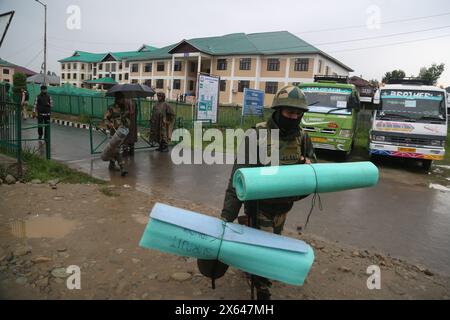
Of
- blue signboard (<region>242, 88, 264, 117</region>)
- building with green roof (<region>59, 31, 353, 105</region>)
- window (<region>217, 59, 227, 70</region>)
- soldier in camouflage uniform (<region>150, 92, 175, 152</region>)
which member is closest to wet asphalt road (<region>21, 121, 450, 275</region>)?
soldier in camouflage uniform (<region>150, 92, 175, 152</region>)

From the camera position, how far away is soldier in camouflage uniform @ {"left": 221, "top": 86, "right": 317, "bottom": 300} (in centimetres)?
248

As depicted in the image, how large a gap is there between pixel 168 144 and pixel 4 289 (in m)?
7.45

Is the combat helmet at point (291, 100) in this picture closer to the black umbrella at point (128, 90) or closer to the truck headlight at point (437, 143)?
the black umbrella at point (128, 90)

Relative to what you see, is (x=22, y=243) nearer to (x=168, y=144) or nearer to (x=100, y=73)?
(x=168, y=144)

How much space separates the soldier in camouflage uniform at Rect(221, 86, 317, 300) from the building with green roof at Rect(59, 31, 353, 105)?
30202mm

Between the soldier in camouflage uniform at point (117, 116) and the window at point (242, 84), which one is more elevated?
the window at point (242, 84)

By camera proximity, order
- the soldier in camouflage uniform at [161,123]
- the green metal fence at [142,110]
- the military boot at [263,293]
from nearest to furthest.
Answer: the military boot at [263,293], the soldier in camouflage uniform at [161,123], the green metal fence at [142,110]

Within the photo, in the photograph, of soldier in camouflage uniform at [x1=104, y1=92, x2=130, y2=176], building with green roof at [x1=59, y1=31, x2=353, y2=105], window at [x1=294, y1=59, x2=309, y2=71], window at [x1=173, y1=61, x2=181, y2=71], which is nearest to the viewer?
soldier in camouflage uniform at [x1=104, y1=92, x2=130, y2=176]

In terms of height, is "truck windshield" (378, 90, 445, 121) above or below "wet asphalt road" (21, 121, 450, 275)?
above

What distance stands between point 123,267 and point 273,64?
110ft

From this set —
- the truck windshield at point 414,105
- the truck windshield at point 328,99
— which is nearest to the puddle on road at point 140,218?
the truck windshield at point 328,99

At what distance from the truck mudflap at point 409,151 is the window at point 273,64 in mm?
26153

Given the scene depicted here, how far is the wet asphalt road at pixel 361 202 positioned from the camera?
425 centimetres

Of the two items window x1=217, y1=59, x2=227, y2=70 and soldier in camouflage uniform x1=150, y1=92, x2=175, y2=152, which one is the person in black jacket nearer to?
soldier in camouflage uniform x1=150, y1=92, x2=175, y2=152
